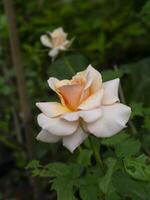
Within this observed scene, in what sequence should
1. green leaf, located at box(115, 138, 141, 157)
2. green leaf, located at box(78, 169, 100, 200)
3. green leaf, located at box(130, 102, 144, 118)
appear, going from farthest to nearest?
green leaf, located at box(130, 102, 144, 118) → green leaf, located at box(115, 138, 141, 157) → green leaf, located at box(78, 169, 100, 200)

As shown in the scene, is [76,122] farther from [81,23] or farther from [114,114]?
[81,23]

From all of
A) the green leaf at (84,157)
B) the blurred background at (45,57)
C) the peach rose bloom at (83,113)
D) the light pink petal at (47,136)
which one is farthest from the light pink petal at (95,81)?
the blurred background at (45,57)

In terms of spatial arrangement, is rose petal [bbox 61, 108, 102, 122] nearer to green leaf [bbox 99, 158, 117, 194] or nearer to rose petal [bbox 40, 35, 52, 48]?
green leaf [bbox 99, 158, 117, 194]

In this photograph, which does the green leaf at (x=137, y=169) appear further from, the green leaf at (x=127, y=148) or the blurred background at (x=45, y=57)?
the blurred background at (x=45, y=57)

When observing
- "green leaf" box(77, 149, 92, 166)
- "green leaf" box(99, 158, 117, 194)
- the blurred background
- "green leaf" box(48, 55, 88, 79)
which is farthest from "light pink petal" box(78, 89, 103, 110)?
the blurred background

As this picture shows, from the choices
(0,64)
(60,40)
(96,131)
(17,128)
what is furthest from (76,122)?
(0,64)

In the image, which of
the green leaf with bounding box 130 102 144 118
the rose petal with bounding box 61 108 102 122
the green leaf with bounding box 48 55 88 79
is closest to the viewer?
the rose petal with bounding box 61 108 102 122

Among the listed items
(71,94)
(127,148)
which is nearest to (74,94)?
(71,94)
